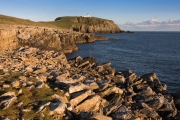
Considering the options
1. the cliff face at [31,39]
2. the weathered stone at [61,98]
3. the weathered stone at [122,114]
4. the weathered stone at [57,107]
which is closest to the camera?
the weathered stone at [57,107]

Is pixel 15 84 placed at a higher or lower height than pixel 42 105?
higher

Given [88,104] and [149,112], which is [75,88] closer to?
[88,104]

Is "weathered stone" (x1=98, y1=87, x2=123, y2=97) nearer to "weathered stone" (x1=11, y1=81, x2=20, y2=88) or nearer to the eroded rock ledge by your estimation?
the eroded rock ledge

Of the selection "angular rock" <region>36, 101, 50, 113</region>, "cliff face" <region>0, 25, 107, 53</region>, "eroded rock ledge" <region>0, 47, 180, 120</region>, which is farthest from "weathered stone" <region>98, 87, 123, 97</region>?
"cliff face" <region>0, 25, 107, 53</region>

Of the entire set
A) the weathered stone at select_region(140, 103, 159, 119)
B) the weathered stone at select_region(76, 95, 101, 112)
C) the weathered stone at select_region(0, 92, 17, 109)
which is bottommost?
the weathered stone at select_region(140, 103, 159, 119)

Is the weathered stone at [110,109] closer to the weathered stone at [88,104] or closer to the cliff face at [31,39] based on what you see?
the weathered stone at [88,104]

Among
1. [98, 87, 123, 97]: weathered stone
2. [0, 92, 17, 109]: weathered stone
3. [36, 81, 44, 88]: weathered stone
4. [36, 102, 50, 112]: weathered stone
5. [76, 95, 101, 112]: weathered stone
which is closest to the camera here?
[0, 92, 17, 109]: weathered stone

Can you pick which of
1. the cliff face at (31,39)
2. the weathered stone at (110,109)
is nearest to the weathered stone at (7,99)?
the weathered stone at (110,109)

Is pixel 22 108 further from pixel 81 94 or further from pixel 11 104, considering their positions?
pixel 81 94

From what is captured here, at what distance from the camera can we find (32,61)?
25.2 m

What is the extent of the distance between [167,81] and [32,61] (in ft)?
92.6

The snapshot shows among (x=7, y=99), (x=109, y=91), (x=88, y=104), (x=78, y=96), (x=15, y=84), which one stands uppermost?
(x=15, y=84)

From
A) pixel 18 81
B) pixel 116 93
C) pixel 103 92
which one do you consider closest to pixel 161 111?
pixel 116 93

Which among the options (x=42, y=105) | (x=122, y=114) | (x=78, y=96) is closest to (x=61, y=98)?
(x=78, y=96)
